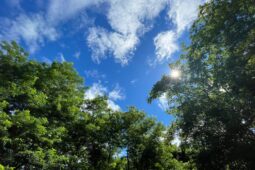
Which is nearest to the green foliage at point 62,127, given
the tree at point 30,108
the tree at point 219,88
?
the tree at point 30,108

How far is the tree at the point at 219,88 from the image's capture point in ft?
41.1

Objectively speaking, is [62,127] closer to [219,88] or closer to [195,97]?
[195,97]

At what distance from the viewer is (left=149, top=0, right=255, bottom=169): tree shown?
1253 centimetres

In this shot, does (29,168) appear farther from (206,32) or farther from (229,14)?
(229,14)

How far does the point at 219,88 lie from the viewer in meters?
15.0

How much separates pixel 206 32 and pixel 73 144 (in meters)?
22.0

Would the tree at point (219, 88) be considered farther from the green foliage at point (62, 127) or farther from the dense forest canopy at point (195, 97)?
the green foliage at point (62, 127)

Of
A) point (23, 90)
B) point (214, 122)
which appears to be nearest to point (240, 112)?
point (214, 122)

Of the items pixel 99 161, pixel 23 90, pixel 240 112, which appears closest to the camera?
pixel 240 112

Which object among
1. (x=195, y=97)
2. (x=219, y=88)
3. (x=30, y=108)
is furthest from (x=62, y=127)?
(x=219, y=88)

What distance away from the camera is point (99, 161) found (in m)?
33.2

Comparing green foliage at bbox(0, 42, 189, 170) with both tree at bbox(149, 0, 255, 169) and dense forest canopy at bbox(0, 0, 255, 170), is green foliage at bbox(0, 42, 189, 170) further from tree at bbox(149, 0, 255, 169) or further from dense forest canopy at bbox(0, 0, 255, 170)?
tree at bbox(149, 0, 255, 169)

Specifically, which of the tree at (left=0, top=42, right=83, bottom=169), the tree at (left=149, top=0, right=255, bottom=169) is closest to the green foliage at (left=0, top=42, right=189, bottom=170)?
the tree at (left=0, top=42, right=83, bottom=169)

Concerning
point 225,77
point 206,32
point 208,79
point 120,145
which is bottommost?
point 225,77
